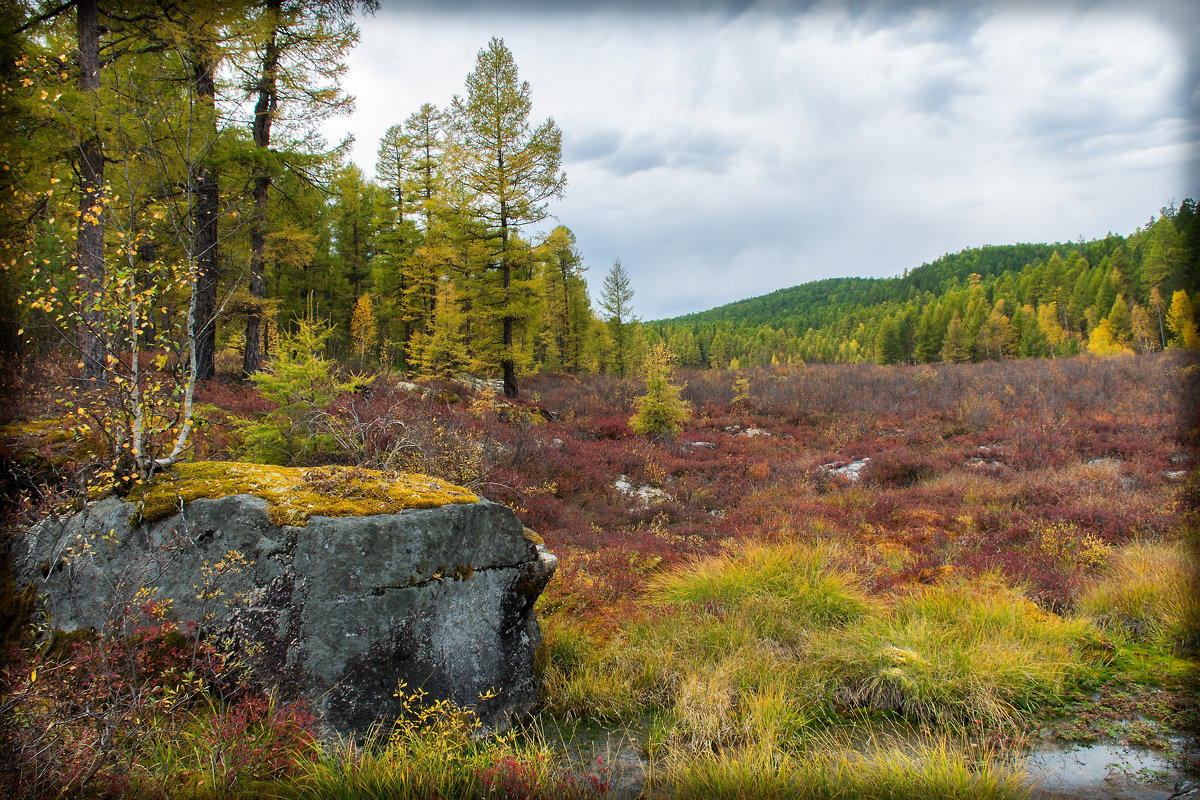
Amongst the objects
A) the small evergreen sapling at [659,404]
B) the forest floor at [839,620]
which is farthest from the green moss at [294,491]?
the small evergreen sapling at [659,404]

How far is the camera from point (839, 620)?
4.92 meters

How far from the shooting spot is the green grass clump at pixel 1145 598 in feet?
13.4

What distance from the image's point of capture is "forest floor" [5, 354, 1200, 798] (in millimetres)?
2748

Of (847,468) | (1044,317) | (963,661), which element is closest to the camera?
(963,661)

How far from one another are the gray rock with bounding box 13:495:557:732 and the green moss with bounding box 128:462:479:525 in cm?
8

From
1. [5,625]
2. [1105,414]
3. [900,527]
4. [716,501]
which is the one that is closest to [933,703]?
[900,527]

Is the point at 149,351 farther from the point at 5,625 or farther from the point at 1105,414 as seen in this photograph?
the point at 1105,414

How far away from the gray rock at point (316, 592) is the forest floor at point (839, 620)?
40 cm

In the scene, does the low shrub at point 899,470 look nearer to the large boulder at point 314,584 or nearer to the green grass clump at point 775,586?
the green grass clump at point 775,586

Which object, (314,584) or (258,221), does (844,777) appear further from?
(258,221)

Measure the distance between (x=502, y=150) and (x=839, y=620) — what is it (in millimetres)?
17598

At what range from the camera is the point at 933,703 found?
354cm

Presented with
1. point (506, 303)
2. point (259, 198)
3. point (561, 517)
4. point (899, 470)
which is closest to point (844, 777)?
point (561, 517)

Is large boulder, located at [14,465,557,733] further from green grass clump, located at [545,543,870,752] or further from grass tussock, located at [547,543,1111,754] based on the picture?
grass tussock, located at [547,543,1111,754]
